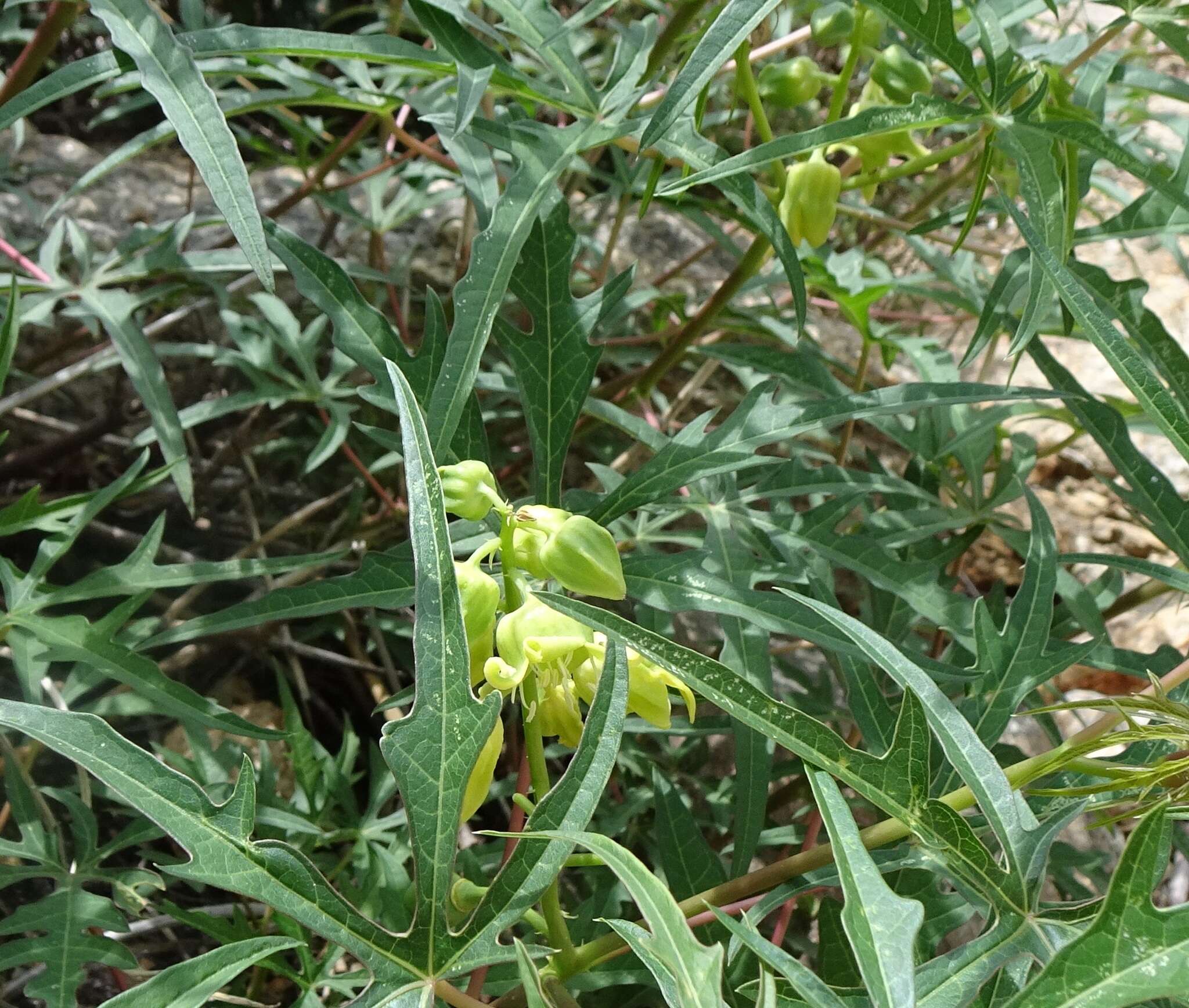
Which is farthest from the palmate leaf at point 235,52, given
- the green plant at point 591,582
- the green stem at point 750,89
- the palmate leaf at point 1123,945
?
the palmate leaf at point 1123,945

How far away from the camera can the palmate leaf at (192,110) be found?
1.86 feet

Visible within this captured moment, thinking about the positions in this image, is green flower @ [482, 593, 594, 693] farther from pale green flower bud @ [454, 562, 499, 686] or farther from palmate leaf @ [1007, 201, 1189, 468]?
palmate leaf @ [1007, 201, 1189, 468]

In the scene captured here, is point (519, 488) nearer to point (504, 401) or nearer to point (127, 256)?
point (504, 401)

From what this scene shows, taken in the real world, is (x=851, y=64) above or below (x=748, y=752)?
above

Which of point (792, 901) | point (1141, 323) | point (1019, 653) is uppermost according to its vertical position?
point (1141, 323)

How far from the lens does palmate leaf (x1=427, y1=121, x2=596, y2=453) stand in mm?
646

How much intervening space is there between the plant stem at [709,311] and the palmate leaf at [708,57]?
0.27m

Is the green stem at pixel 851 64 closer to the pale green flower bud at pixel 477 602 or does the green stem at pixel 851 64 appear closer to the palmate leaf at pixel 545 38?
the palmate leaf at pixel 545 38

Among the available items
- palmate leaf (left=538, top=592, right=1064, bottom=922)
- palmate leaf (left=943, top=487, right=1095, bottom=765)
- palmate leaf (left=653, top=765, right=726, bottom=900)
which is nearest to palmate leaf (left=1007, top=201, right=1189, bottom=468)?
palmate leaf (left=943, top=487, right=1095, bottom=765)

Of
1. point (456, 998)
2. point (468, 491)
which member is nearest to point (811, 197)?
point (468, 491)

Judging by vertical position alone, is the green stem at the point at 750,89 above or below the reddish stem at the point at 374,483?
above

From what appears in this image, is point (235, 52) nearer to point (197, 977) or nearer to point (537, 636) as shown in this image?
point (537, 636)

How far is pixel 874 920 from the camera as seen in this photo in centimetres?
43

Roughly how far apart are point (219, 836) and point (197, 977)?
2.7 inches
